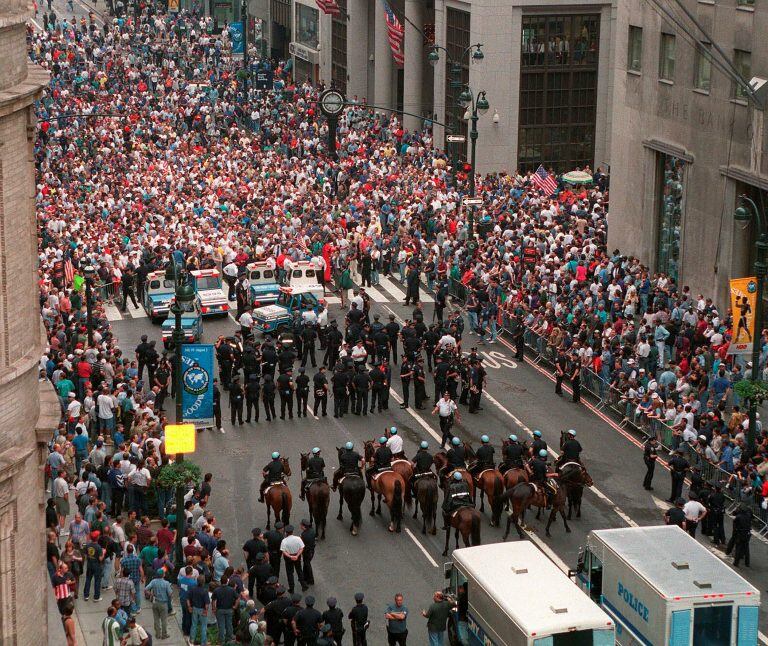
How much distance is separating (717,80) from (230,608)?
2641cm

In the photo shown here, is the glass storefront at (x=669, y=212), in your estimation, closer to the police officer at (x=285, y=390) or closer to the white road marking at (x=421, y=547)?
the police officer at (x=285, y=390)

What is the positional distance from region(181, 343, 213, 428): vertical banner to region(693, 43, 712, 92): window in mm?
19029

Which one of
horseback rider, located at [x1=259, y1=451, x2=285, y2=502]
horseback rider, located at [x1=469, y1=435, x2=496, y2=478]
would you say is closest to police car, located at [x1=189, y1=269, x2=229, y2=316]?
horseback rider, located at [x1=259, y1=451, x2=285, y2=502]

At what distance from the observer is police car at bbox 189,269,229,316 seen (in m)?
46.0

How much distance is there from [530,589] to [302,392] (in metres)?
15.4

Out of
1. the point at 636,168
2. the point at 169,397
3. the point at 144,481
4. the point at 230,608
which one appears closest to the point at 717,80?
the point at 636,168

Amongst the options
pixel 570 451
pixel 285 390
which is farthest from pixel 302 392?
pixel 570 451

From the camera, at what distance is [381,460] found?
1212 inches

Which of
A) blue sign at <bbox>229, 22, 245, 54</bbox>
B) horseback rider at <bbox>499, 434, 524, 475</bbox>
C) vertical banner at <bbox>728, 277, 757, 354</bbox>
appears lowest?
horseback rider at <bbox>499, 434, 524, 475</bbox>

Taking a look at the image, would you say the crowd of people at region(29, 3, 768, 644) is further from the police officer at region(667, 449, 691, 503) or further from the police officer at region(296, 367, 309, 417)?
the police officer at region(667, 449, 691, 503)

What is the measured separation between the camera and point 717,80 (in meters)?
44.8

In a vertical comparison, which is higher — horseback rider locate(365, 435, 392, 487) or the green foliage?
the green foliage

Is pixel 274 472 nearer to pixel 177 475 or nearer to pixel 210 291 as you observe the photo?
pixel 177 475

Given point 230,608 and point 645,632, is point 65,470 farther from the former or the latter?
point 645,632
